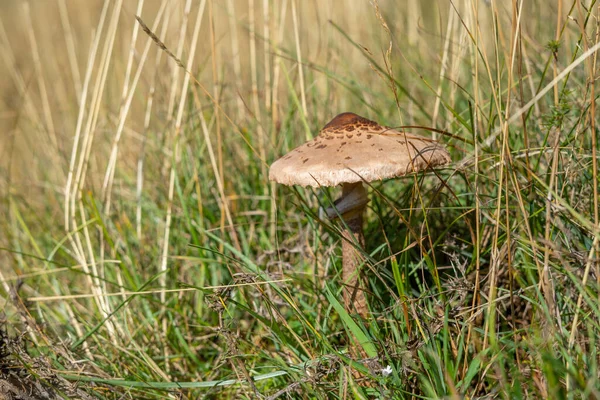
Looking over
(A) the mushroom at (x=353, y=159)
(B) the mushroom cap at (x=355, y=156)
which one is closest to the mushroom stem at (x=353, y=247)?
(A) the mushroom at (x=353, y=159)

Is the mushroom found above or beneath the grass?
above

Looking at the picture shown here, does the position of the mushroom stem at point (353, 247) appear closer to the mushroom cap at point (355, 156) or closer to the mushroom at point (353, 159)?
the mushroom at point (353, 159)

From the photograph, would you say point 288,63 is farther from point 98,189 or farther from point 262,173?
point 98,189

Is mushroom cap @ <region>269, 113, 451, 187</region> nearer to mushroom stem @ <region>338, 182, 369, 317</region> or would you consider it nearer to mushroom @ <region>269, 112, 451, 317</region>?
mushroom @ <region>269, 112, 451, 317</region>

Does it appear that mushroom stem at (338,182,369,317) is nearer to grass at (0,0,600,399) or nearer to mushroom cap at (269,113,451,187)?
grass at (0,0,600,399)

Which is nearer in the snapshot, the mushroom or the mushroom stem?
the mushroom

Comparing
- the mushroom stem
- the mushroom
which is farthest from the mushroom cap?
the mushroom stem
